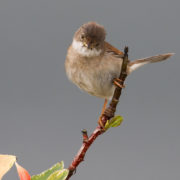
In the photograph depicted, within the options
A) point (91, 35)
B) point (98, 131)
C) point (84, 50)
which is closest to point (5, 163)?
point (98, 131)

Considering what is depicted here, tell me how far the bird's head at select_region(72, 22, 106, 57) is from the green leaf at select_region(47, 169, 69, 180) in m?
0.52

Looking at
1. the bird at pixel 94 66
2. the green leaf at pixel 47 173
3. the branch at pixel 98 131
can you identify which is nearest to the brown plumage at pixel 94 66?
the bird at pixel 94 66

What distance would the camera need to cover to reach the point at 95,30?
962 millimetres

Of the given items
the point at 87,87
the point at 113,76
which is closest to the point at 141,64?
the point at 113,76

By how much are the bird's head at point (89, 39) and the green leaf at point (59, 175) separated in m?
0.52

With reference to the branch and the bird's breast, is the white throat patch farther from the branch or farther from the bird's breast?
the branch

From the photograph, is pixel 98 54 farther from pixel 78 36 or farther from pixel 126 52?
pixel 126 52

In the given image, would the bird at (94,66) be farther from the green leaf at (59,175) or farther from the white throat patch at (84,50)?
the green leaf at (59,175)

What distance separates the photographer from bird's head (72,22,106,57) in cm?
96

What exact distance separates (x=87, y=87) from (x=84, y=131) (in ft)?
1.91

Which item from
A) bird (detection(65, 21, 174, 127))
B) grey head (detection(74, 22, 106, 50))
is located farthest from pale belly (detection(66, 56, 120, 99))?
grey head (detection(74, 22, 106, 50))

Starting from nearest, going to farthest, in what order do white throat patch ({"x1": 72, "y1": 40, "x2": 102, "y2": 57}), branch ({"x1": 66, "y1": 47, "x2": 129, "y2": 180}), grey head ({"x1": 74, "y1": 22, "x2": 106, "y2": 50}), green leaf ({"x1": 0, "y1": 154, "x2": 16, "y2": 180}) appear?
green leaf ({"x1": 0, "y1": 154, "x2": 16, "y2": 180}) < branch ({"x1": 66, "y1": 47, "x2": 129, "y2": 180}) < grey head ({"x1": 74, "y1": 22, "x2": 106, "y2": 50}) < white throat patch ({"x1": 72, "y1": 40, "x2": 102, "y2": 57})

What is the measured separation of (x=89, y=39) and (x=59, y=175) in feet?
1.93

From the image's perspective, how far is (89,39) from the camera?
3.36ft
